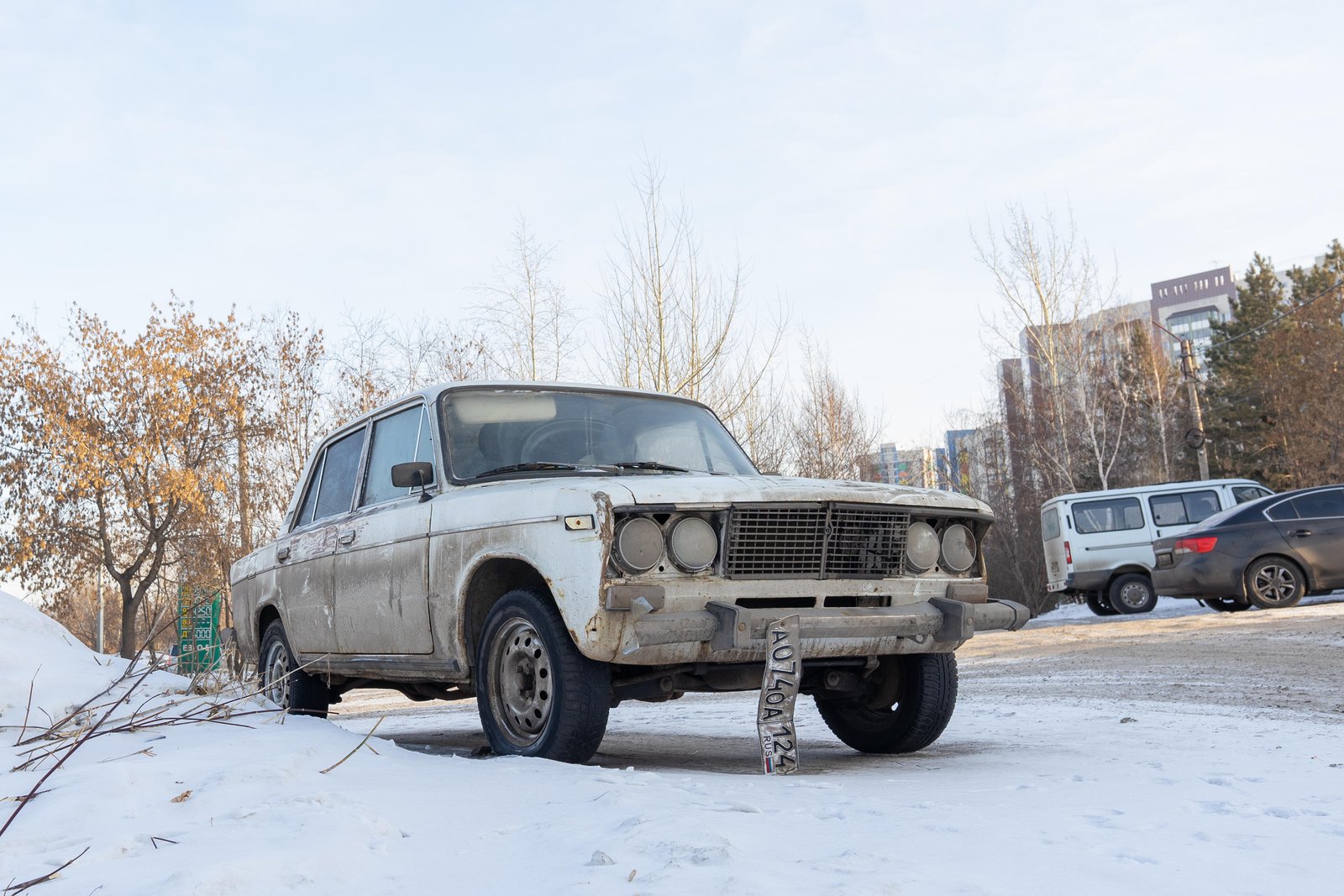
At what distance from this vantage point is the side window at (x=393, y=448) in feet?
18.5

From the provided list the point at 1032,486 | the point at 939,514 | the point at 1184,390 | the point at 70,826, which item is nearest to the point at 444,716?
the point at 939,514

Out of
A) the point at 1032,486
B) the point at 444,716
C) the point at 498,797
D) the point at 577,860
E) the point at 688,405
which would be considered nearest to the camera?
the point at 577,860

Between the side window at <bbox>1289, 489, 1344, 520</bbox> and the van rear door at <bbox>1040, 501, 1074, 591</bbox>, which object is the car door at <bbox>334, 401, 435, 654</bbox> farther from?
the van rear door at <bbox>1040, 501, 1074, 591</bbox>

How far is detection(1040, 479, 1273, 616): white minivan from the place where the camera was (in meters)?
20.0

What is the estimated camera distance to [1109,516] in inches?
797

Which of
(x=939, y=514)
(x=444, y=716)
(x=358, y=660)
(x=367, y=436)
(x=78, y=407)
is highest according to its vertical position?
(x=78, y=407)

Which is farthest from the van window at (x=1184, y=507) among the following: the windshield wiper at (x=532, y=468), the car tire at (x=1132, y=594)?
the windshield wiper at (x=532, y=468)

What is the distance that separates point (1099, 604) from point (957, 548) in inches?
703

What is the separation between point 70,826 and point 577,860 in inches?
51.7

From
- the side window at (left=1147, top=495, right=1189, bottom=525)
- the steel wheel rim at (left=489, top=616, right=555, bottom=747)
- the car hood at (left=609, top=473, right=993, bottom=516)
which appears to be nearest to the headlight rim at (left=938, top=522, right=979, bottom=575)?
the car hood at (left=609, top=473, right=993, bottom=516)

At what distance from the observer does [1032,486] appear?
1757 inches

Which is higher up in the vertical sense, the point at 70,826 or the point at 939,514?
the point at 939,514

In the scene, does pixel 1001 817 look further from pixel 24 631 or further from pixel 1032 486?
pixel 1032 486

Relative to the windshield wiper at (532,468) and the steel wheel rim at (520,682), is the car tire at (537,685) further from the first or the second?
the windshield wiper at (532,468)
